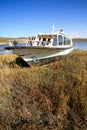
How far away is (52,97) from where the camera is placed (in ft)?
18.0

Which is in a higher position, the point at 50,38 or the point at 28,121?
the point at 50,38

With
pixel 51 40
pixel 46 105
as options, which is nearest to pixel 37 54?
pixel 51 40

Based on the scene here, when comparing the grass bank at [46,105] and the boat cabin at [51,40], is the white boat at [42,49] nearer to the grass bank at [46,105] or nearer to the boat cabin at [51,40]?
the boat cabin at [51,40]

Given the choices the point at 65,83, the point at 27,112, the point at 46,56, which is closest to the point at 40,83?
the point at 65,83

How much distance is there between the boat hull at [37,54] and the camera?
12.0 metres

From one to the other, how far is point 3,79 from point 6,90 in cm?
99

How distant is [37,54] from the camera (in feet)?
40.7

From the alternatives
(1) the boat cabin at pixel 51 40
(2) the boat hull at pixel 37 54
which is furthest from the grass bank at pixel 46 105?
(1) the boat cabin at pixel 51 40

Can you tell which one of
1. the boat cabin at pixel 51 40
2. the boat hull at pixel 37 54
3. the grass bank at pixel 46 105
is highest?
the boat cabin at pixel 51 40

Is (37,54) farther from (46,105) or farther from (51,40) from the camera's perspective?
(46,105)

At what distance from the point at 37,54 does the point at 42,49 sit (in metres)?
0.45

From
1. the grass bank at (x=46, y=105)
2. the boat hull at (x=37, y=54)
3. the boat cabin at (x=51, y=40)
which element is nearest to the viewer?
the grass bank at (x=46, y=105)

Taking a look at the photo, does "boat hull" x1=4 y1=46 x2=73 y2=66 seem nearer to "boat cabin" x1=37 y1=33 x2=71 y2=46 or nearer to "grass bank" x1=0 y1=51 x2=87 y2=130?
"boat cabin" x1=37 y1=33 x2=71 y2=46

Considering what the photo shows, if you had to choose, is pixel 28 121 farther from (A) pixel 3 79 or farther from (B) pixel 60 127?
(A) pixel 3 79
